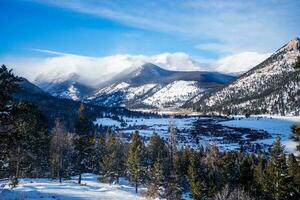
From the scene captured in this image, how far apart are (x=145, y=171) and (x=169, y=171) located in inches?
206

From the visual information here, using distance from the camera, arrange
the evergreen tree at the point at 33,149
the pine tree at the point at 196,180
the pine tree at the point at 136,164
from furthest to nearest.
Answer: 1. the pine tree at the point at 136,164
2. the pine tree at the point at 196,180
3. the evergreen tree at the point at 33,149

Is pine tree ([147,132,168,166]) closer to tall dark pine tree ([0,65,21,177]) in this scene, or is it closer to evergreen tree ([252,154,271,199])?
evergreen tree ([252,154,271,199])

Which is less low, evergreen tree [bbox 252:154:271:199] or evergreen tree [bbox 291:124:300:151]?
evergreen tree [bbox 291:124:300:151]

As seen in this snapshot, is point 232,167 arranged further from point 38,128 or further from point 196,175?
point 38,128

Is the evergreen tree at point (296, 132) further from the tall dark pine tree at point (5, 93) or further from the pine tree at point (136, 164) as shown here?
the pine tree at point (136, 164)

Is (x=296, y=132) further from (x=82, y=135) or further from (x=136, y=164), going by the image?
(x=136, y=164)

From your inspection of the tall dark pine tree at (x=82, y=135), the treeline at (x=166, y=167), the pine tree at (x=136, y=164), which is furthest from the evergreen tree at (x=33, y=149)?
the pine tree at (x=136, y=164)

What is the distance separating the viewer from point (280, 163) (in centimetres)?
5903

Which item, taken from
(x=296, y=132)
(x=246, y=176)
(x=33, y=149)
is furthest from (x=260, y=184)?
(x=296, y=132)

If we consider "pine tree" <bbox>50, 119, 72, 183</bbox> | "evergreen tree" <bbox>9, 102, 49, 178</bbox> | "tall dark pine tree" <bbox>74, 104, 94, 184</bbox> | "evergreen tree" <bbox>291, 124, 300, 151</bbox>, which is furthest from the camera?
"pine tree" <bbox>50, 119, 72, 183</bbox>

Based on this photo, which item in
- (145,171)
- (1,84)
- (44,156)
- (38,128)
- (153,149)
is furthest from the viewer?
(153,149)

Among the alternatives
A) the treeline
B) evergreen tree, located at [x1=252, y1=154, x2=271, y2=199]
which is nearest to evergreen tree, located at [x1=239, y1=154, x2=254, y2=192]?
the treeline

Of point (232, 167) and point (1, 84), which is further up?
point (1, 84)

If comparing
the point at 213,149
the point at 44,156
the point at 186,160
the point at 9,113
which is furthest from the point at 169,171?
the point at 9,113
